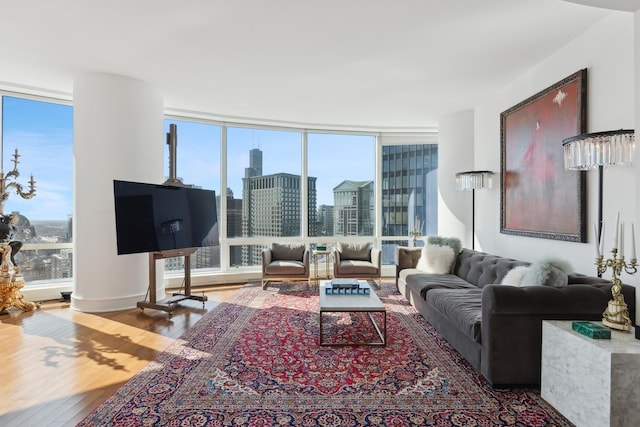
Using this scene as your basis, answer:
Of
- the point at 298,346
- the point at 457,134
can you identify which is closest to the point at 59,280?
the point at 298,346

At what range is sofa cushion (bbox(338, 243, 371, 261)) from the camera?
6.60 m

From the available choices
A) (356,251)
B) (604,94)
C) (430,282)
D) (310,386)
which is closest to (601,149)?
(604,94)

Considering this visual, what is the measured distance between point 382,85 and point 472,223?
272cm

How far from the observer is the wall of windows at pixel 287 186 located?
6348 mm

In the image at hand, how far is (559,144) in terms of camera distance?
371 cm

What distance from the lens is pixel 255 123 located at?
271 inches

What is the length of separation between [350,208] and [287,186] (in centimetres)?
140

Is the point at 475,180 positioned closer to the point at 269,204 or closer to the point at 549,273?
the point at 549,273

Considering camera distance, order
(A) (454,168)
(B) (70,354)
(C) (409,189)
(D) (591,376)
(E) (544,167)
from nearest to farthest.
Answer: (D) (591,376)
(B) (70,354)
(E) (544,167)
(A) (454,168)
(C) (409,189)

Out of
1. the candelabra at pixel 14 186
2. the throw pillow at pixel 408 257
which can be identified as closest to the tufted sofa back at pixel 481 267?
the throw pillow at pixel 408 257

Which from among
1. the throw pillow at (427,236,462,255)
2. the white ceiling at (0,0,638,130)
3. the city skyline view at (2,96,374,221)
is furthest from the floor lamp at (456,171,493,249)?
the city skyline view at (2,96,374,221)

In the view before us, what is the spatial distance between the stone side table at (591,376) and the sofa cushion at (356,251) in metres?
4.18

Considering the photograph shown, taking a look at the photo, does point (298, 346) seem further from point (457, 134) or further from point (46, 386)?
point (457, 134)

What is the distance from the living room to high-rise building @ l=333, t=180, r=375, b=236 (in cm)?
165
